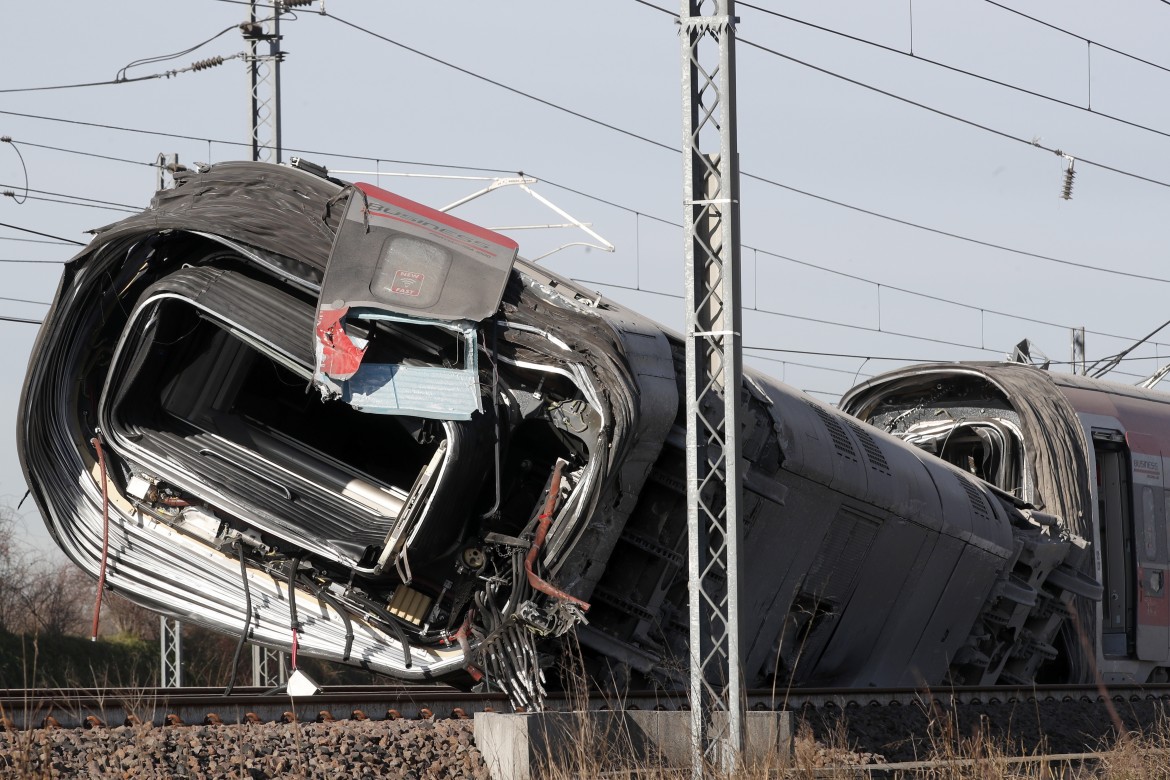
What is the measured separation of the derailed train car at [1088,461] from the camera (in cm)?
1442

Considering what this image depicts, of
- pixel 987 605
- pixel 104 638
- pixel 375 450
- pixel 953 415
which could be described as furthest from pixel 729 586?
pixel 104 638

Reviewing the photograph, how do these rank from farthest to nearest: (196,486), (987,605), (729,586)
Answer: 1. (987,605)
2. (196,486)
3. (729,586)

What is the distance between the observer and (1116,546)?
589 inches

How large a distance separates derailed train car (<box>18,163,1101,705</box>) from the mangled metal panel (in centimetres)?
2

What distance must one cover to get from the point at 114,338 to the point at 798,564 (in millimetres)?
5372

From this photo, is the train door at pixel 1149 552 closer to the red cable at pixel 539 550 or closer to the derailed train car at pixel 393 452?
the derailed train car at pixel 393 452

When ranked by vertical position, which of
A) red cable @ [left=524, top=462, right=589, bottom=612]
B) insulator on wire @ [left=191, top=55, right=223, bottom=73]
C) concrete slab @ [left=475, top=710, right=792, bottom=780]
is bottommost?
concrete slab @ [left=475, top=710, right=792, bottom=780]

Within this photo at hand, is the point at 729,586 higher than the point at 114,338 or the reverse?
the reverse

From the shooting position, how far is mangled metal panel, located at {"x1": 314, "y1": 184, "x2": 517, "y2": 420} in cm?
891

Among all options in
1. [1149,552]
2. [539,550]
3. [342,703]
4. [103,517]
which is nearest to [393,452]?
[103,517]

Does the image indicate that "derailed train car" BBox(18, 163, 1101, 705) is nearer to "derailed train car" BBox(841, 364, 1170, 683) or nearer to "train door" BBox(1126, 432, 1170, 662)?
"derailed train car" BBox(841, 364, 1170, 683)

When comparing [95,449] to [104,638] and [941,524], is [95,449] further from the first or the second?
[104,638]

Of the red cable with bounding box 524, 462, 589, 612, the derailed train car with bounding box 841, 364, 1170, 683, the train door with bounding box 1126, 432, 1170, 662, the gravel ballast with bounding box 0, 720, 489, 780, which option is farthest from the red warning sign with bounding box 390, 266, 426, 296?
the train door with bounding box 1126, 432, 1170, 662

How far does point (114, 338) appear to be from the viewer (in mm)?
10195
